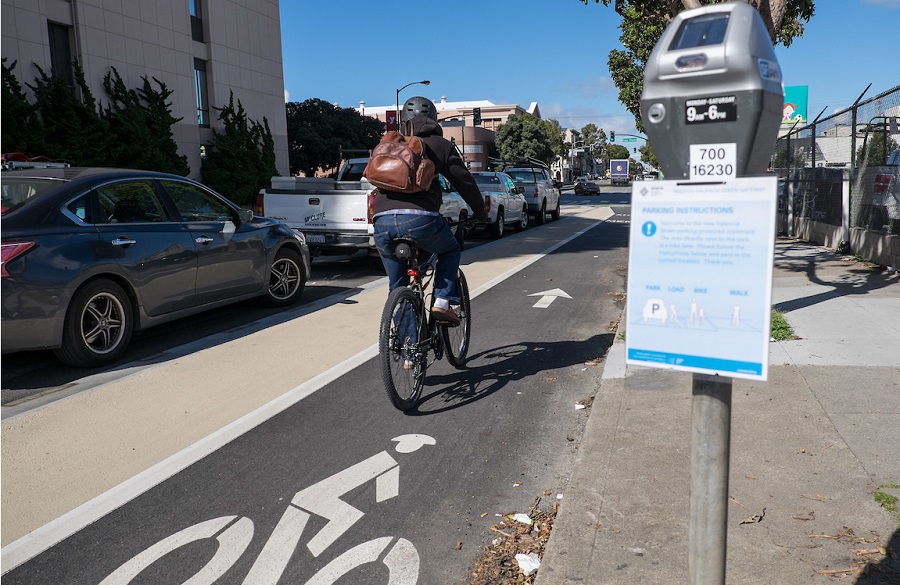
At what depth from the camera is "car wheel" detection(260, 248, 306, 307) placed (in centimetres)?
893

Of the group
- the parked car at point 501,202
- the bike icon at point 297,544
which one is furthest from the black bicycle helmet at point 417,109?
the parked car at point 501,202

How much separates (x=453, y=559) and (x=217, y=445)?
1.97 metres

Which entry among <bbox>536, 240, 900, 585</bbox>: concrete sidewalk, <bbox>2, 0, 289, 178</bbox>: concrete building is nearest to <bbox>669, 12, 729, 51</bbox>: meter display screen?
<bbox>536, 240, 900, 585</bbox>: concrete sidewalk

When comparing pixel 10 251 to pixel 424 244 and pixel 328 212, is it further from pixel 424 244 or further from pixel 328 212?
pixel 328 212

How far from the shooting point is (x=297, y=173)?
56.6 metres

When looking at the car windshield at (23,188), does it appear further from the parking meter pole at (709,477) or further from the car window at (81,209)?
Result: the parking meter pole at (709,477)

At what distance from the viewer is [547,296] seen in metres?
9.86

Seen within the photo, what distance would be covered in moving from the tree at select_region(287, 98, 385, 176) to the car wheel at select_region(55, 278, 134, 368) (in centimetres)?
4802

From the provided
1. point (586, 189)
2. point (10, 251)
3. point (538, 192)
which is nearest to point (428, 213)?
point (10, 251)

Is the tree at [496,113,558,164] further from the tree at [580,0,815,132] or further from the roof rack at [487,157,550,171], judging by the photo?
the tree at [580,0,815,132]

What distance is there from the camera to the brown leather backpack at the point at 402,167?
4785 millimetres

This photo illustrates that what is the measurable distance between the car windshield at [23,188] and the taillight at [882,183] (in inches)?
418

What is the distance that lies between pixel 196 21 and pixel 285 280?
23.0m

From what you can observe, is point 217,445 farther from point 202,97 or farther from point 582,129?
point 582,129
